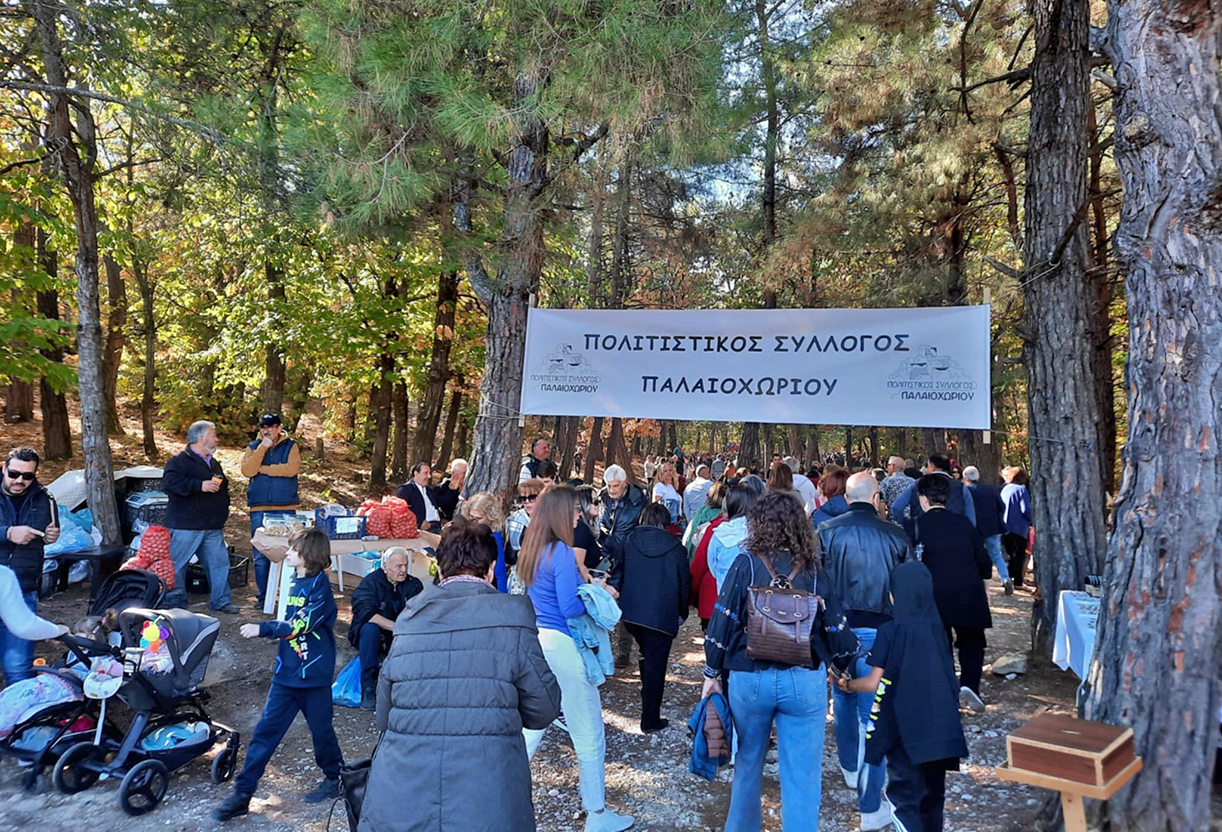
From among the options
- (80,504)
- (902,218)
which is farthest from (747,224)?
(80,504)

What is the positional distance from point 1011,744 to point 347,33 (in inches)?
245

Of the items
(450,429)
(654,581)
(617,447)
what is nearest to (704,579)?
(654,581)

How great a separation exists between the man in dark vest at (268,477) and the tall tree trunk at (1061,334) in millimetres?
6924

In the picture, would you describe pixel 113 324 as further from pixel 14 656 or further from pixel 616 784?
pixel 616 784

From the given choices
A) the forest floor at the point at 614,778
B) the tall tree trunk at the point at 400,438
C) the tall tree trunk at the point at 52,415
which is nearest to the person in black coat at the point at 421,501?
the forest floor at the point at 614,778

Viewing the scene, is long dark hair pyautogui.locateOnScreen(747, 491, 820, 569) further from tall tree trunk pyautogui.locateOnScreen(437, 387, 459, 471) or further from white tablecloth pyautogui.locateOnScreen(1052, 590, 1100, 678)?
tall tree trunk pyautogui.locateOnScreen(437, 387, 459, 471)

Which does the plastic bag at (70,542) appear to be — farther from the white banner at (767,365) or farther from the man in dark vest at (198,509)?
the white banner at (767,365)

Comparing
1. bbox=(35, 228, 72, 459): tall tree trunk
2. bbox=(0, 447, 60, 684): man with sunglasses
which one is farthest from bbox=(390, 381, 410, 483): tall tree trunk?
bbox=(0, 447, 60, 684): man with sunglasses

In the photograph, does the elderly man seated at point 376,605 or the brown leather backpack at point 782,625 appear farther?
the elderly man seated at point 376,605

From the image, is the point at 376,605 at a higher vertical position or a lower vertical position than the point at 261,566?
higher

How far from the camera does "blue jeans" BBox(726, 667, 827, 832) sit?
3426mm

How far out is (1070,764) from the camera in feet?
9.90

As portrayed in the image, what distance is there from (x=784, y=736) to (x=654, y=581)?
6.62 ft

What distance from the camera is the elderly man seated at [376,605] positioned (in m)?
5.34
